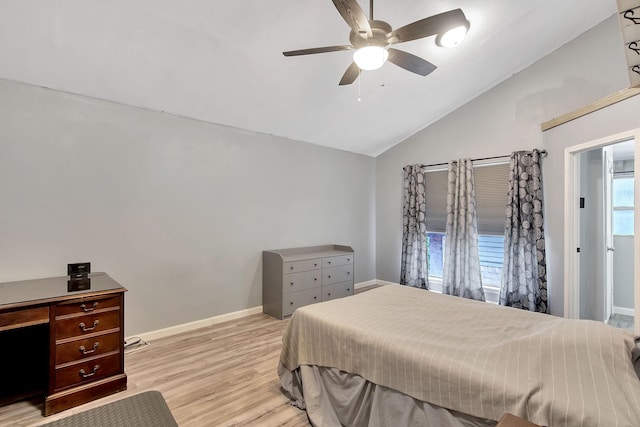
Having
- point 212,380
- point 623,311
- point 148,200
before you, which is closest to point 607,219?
point 623,311

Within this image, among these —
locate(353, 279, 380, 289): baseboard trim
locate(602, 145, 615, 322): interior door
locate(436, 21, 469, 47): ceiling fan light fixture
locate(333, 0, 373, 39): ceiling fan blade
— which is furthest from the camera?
locate(353, 279, 380, 289): baseboard trim

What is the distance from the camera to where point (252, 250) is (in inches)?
148

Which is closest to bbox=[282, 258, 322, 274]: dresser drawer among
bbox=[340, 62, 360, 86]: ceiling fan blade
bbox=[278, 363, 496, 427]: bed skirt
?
bbox=[278, 363, 496, 427]: bed skirt

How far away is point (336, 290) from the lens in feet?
13.8

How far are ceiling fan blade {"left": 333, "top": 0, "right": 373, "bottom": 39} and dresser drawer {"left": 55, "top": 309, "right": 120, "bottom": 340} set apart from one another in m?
2.48

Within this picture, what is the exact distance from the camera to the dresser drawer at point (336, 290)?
407 cm

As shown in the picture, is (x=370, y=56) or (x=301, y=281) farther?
(x=301, y=281)

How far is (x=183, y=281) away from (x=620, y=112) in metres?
4.32

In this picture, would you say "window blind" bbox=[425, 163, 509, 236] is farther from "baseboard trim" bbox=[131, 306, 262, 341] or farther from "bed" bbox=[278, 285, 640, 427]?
"baseboard trim" bbox=[131, 306, 262, 341]

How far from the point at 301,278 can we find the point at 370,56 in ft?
8.74

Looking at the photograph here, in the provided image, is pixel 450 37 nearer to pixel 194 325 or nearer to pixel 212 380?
pixel 212 380

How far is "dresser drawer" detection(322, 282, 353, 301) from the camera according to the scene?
160 inches

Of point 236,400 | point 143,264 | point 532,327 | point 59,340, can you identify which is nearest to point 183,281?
point 143,264

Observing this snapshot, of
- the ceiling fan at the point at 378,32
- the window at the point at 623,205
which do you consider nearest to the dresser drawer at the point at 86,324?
the ceiling fan at the point at 378,32
